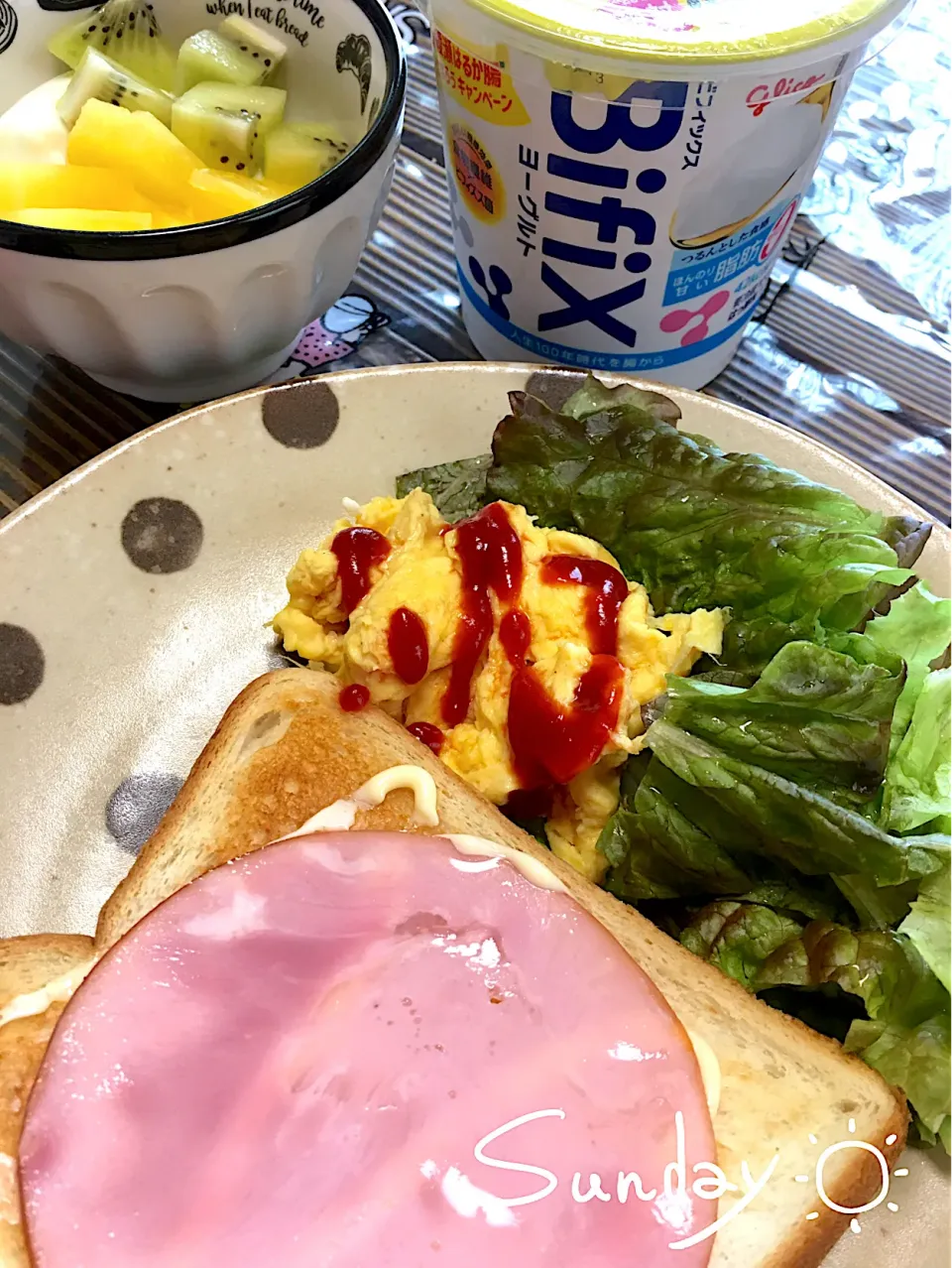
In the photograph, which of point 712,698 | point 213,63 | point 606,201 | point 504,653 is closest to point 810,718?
point 712,698

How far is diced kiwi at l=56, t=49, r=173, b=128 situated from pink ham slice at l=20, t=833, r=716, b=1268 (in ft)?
5.40

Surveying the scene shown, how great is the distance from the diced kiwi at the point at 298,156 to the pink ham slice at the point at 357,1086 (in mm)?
1473

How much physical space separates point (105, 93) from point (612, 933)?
1980mm

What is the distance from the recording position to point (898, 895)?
61.8 inches

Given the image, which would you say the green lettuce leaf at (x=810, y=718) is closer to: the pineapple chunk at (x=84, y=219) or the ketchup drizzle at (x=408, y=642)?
the ketchup drizzle at (x=408, y=642)

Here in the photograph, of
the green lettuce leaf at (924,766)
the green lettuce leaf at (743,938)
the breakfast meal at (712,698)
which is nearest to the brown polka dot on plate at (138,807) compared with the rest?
the breakfast meal at (712,698)

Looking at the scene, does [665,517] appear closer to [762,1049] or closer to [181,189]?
[762,1049]

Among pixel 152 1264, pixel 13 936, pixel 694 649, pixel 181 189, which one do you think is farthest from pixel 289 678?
pixel 181 189

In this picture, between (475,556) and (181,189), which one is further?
(181,189)

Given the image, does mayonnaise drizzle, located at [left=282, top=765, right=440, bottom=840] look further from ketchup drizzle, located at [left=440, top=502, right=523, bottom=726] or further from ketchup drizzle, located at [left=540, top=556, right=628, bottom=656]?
ketchup drizzle, located at [left=540, top=556, right=628, bottom=656]

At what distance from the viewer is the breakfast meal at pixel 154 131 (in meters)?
1.99

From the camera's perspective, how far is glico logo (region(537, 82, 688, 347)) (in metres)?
1.70

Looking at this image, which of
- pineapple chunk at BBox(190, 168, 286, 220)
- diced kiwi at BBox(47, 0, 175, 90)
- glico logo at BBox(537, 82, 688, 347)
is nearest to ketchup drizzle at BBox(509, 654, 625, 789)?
glico logo at BBox(537, 82, 688, 347)

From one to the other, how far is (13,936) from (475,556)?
3.25ft
